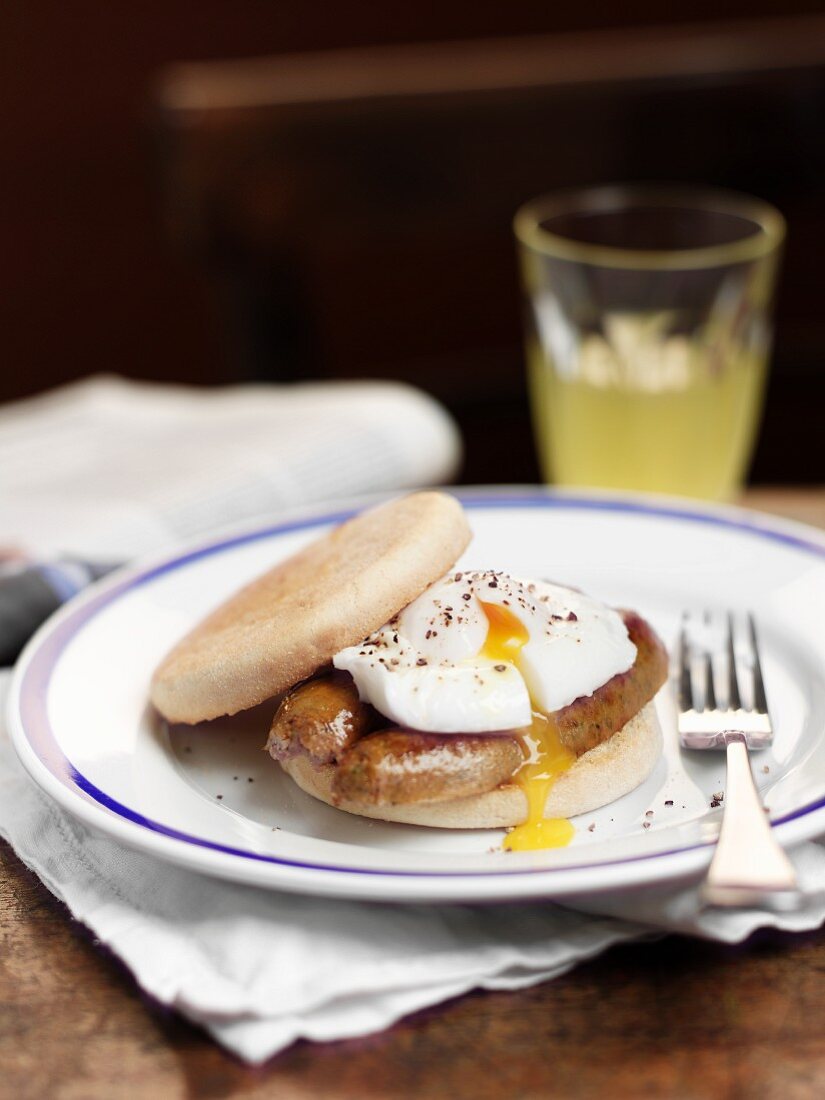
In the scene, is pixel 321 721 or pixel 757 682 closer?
pixel 321 721

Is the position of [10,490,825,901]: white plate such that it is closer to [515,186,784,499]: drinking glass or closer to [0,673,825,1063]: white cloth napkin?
[0,673,825,1063]: white cloth napkin

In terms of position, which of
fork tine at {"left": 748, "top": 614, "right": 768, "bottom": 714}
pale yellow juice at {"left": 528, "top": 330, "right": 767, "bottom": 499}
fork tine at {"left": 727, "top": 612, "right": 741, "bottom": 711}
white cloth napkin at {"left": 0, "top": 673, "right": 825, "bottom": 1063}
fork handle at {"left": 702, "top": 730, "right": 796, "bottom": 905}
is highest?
fork handle at {"left": 702, "top": 730, "right": 796, "bottom": 905}

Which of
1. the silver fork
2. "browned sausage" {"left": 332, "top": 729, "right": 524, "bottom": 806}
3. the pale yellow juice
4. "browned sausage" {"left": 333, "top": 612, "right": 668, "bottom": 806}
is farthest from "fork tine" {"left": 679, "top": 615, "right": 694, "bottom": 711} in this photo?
the pale yellow juice

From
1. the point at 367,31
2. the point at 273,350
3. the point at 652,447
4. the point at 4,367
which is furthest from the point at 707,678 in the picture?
A: the point at 4,367

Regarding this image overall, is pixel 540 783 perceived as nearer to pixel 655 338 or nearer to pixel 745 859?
pixel 745 859

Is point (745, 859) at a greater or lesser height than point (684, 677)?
greater

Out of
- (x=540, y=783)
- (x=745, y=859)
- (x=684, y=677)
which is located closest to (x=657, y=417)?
(x=684, y=677)
